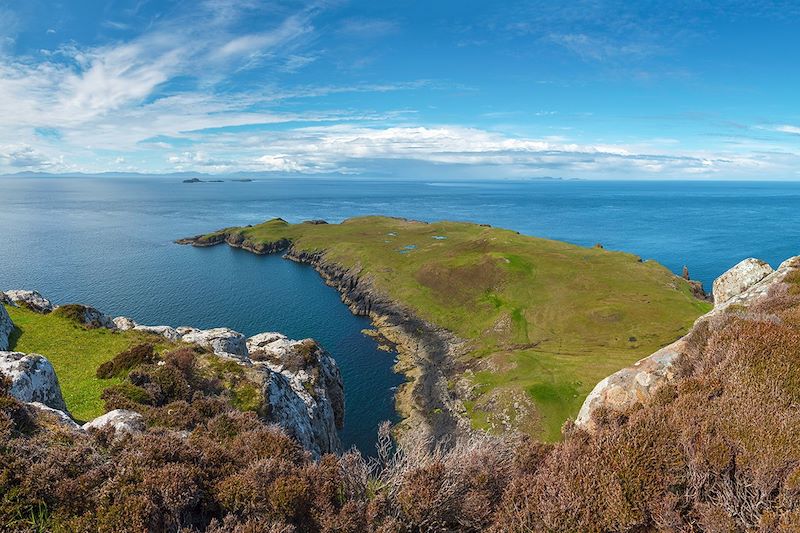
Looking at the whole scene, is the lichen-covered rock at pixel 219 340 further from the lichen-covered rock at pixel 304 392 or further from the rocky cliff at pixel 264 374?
the lichen-covered rock at pixel 304 392

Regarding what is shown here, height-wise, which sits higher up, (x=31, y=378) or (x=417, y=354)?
(x=31, y=378)

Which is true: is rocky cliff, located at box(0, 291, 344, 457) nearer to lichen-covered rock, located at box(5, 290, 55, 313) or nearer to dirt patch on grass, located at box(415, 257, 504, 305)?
lichen-covered rock, located at box(5, 290, 55, 313)

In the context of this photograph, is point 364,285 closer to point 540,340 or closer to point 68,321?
point 540,340

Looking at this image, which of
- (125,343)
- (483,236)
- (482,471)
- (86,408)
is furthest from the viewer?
(483,236)

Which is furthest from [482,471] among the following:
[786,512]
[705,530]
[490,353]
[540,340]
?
[540,340]

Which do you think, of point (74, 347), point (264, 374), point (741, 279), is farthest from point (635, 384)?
point (74, 347)

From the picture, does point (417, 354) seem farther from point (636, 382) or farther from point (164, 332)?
point (636, 382)

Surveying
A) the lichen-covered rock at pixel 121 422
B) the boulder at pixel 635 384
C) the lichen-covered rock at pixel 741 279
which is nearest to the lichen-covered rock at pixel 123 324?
the lichen-covered rock at pixel 121 422
